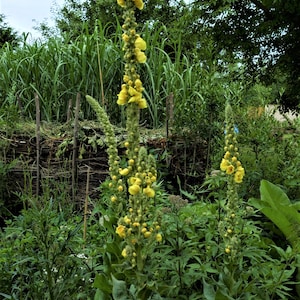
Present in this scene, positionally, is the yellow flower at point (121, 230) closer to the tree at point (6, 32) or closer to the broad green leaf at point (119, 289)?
the broad green leaf at point (119, 289)

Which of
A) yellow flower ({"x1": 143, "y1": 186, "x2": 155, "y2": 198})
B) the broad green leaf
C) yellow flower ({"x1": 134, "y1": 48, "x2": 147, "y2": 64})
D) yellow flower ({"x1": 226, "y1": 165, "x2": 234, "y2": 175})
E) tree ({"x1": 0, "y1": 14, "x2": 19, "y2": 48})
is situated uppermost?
tree ({"x1": 0, "y1": 14, "x2": 19, "y2": 48})

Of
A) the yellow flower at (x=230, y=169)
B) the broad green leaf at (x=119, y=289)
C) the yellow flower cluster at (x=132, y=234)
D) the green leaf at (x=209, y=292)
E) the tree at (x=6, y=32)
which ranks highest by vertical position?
the tree at (x=6, y=32)

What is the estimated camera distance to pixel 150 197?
5.99 ft

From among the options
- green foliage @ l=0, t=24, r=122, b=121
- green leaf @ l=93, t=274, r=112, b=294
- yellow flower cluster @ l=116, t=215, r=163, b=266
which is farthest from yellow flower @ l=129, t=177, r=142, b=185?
green foliage @ l=0, t=24, r=122, b=121

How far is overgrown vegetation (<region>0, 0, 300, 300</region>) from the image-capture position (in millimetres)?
1788

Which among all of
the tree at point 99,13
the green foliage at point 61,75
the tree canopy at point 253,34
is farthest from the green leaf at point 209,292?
the tree at point 99,13

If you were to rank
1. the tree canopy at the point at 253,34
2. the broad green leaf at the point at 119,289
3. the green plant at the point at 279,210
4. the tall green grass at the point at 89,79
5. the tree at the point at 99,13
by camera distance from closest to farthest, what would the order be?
A: 1. the broad green leaf at the point at 119,289
2. the green plant at the point at 279,210
3. the tree canopy at the point at 253,34
4. the tall green grass at the point at 89,79
5. the tree at the point at 99,13

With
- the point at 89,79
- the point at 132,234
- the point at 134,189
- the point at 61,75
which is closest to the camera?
the point at 134,189

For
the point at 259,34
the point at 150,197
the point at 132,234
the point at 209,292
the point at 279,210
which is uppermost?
the point at 259,34

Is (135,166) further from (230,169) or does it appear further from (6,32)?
(6,32)

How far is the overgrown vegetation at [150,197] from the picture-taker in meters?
1.79

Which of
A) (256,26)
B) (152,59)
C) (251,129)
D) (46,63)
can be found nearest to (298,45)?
(256,26)

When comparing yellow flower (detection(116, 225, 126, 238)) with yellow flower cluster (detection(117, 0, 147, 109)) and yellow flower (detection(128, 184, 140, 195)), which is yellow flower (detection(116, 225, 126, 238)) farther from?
yellow flower cluster (detection(117, 0, 147, 109))

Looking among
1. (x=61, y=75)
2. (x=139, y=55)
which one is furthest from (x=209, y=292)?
(x=61, y=75)
